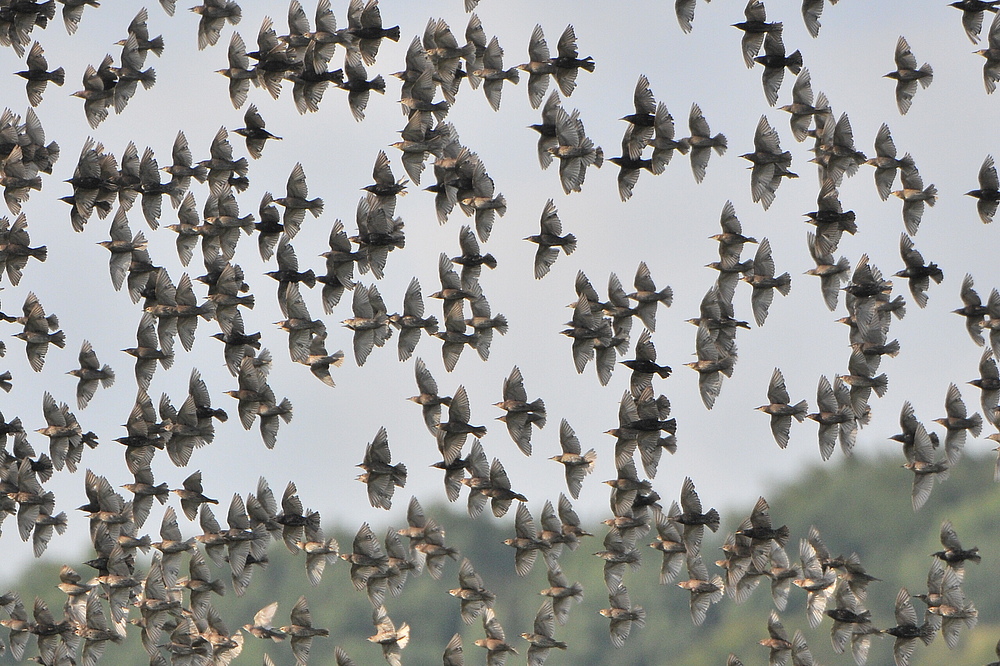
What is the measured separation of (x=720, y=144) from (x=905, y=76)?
10.1ft

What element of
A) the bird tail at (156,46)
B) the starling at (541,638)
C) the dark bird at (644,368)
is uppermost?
the bird tail at (156,46)

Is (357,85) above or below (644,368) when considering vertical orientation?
above

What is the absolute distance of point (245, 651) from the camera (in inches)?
3184

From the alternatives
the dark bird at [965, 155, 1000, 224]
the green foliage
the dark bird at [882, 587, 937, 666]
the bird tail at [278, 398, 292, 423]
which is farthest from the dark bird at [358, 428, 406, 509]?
the green foliage

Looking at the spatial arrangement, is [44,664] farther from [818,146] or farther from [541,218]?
[818,146]

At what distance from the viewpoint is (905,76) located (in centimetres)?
2669

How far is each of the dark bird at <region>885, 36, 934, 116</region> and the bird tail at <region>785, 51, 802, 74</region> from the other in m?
1.48

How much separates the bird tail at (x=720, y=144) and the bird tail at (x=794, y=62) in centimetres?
147

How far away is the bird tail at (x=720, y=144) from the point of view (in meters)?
26.7

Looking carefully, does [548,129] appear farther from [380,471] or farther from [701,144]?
[380,471]

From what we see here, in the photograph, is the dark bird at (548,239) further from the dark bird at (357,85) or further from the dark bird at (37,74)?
the dark bird at (37,74)

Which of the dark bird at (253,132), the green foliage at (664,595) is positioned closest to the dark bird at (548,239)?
the dark bird at (253,132)

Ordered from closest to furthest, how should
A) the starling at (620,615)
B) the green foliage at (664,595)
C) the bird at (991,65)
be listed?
the bird at (991,65), the starling at (620,615), the green foliage at (664,595)

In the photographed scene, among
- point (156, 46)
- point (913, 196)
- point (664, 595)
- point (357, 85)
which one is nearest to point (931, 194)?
point (913, 196)
